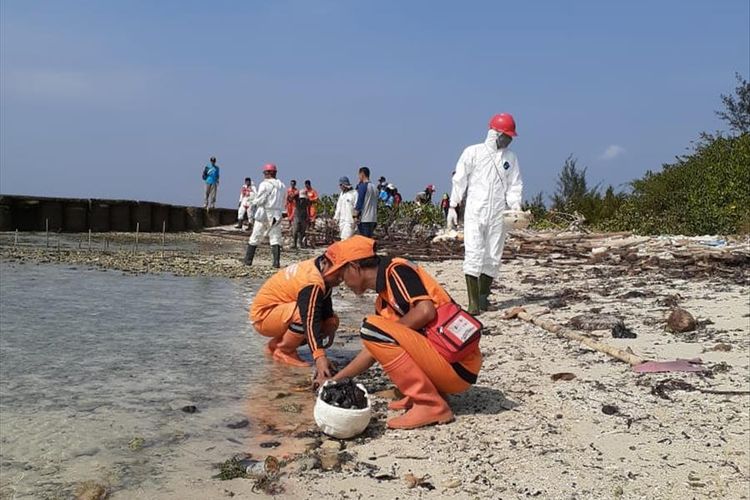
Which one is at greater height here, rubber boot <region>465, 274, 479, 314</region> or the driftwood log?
rubber boot <region>465, 274, 479, 314</region>

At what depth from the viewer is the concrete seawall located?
24.7 metres

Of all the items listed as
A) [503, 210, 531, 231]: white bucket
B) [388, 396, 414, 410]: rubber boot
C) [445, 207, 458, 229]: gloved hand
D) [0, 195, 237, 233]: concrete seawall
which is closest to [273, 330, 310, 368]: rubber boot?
[388, 396, 414, 410]: rubber boot

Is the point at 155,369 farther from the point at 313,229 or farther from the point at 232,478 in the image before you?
the point at 313,229

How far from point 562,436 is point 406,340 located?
91 cm

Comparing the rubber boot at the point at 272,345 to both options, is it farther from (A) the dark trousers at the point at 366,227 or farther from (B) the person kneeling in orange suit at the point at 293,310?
(A) the dark trousers at the point at 366,227

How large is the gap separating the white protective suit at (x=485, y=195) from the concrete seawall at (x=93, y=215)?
16.4m

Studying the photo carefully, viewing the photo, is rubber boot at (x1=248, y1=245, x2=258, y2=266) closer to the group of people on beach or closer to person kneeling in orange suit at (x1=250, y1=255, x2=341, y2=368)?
person kneeling in orange suit at (x1=250, y1=255, x2=341, y2=368)

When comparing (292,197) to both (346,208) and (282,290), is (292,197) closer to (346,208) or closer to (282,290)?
(346,208)

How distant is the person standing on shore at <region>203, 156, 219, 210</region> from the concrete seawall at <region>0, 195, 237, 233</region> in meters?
1.57

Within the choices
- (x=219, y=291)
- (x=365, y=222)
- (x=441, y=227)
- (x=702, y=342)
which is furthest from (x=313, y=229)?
(x=702, y=342)

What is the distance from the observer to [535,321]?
6.98 meters

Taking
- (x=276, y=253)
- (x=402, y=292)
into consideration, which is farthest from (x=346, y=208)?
(x=402, y=292)

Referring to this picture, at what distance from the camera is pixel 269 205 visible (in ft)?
42.4

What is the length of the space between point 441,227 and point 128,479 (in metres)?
19.3
